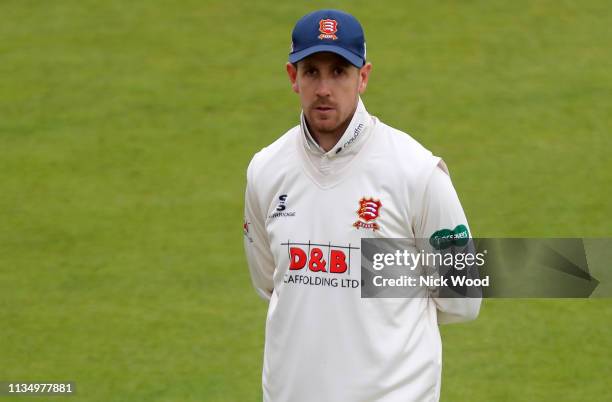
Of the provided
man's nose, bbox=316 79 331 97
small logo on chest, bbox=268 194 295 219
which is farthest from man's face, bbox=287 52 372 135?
small logo on chest, bbox=268 194 295 219

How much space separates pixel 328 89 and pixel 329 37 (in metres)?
0.17

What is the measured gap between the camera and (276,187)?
4379 mm

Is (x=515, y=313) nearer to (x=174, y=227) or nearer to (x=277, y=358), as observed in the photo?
(x=174, y=227)

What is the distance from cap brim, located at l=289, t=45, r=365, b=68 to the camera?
13.6 feet

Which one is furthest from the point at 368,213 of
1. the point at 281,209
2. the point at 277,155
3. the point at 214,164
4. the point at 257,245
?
the point at 214,164

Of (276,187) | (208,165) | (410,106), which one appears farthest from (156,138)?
(276,187)

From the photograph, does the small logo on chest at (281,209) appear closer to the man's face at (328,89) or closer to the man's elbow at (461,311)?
the man's face at (328,89)

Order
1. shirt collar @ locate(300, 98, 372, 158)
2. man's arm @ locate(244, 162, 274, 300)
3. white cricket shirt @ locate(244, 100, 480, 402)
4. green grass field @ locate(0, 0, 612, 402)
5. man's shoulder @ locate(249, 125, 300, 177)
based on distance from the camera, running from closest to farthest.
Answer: white cricket shirt @ locate(244, 100, 480, 402), shirt collar @ locate(300, 98, 372, 158), man's shoulder @ locate(249, 125, 300, 177), man's arm @ locate(244, 162, 274, 300), green grass field @ locate(0, 0, 612, 402)

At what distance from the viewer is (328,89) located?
417 centimetres

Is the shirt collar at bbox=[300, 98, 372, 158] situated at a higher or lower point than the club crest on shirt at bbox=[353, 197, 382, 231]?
higher

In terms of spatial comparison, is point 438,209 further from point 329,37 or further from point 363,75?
point 329,37

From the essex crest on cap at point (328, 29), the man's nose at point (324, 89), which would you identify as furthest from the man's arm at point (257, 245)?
the essex crest on cap at point (328, 29)

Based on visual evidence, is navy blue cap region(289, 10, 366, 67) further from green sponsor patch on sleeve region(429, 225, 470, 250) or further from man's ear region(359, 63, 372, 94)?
green sponsor patch on sleeve region(429, 225, 470, 250)

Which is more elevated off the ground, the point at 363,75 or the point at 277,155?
the point at 363,75
